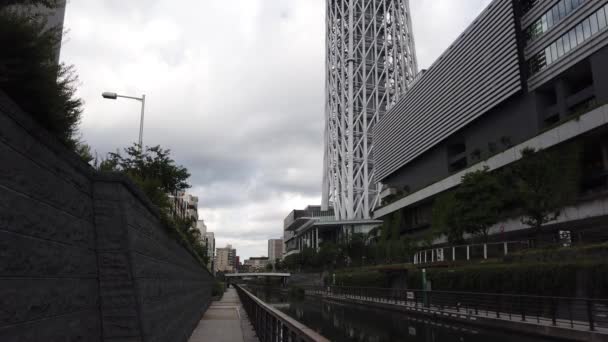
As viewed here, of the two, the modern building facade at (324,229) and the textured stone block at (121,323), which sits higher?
the modern building facade at (324,229)

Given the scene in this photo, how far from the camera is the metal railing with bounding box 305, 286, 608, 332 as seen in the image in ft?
56.9

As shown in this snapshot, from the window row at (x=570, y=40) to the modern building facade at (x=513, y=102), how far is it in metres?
0.08

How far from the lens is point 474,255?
120ft

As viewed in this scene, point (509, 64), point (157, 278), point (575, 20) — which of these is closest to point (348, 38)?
point (509, 64)

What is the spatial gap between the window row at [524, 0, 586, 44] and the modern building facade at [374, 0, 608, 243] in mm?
97

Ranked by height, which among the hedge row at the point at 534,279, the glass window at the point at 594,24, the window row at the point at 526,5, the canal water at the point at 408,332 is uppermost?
the window row at the point at 526,5

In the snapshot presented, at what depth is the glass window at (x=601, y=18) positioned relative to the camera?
38.4 metres


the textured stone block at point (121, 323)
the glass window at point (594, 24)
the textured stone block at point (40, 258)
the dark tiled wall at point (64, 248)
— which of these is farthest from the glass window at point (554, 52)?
the textured stone block at point (40, 258)

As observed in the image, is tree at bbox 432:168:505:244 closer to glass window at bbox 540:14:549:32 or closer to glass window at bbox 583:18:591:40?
glass window at bbox 583:18:591:40

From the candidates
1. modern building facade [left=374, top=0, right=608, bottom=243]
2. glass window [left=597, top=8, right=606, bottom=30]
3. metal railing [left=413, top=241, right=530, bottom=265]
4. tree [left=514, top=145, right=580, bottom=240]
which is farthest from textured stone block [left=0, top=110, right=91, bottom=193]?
glass window [left=597, top=8, right=606, bottom=30]

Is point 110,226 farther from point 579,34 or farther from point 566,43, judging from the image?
point 566,43

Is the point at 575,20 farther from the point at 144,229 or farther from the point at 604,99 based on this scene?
A: the point at 144,229

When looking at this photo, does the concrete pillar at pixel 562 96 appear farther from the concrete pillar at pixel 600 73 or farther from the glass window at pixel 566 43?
the concrete pillar at pixel 600 73

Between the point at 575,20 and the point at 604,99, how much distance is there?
310 inches
